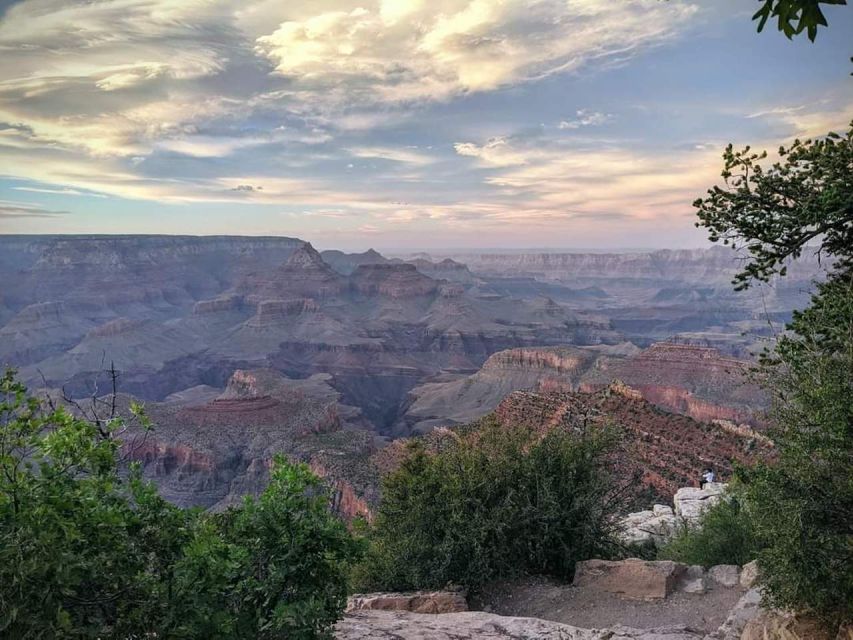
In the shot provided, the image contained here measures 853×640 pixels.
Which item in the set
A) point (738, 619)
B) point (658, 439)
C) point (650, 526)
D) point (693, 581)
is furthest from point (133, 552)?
point (658, 439)

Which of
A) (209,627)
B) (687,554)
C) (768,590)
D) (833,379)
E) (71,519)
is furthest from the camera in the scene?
(687,554)

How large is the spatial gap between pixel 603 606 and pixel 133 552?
923 cm

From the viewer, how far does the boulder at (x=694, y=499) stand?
66.5ft

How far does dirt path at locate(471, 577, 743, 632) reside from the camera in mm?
10297

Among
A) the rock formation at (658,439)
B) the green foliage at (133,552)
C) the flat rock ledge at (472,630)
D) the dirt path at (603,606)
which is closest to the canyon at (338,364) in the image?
the rock formation at (658,439)

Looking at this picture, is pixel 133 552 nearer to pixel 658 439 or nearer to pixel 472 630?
pixel 472 630

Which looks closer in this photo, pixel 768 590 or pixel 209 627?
pixel 209 627

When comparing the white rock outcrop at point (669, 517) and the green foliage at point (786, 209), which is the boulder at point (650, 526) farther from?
the green foliage at point (786, 209)

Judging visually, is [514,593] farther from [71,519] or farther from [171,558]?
[71,519]

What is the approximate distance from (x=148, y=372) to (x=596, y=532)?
13279cm

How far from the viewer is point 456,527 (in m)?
12.6

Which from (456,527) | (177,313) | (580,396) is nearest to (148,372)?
(177,313)

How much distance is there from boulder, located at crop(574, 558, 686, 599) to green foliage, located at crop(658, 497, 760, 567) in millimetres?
2737

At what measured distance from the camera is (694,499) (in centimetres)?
2247
